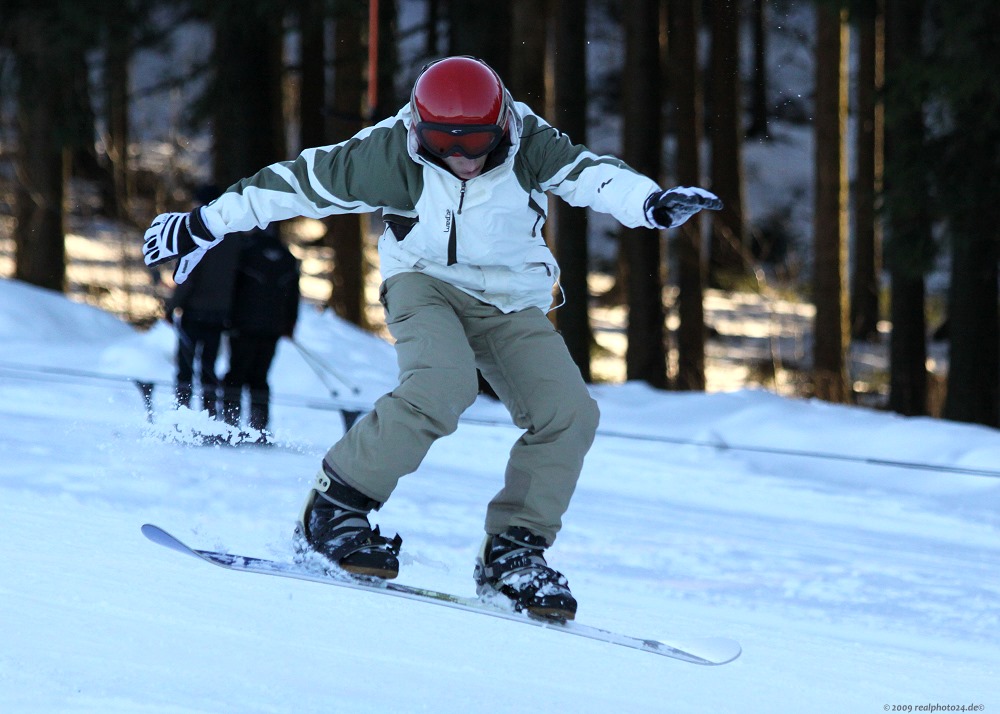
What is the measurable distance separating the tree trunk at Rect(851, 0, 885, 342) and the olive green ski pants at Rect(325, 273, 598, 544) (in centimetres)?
1343

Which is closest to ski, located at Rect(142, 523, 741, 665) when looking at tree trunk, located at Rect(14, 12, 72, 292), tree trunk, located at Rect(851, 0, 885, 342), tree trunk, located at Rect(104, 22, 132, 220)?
tree trunk, located at Rect(104, 22, 132, 220)

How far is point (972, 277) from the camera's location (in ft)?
32.5

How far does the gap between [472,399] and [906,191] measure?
23.8 feet

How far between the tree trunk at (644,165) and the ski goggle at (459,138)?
8396 millimetres

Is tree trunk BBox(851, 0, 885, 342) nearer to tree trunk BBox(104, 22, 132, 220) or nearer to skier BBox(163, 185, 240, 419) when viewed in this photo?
tree trunk BBox(104, 22, 132, 220)

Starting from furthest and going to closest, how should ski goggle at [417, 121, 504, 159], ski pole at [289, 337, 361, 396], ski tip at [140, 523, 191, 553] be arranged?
ski pole at [289, 337, 361, 396]
ski tip at [140, 523, 191, 553]
ski goggle at [417, 121, 504, 159]

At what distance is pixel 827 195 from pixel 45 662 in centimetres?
1196

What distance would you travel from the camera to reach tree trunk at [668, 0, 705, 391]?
14.1 meters

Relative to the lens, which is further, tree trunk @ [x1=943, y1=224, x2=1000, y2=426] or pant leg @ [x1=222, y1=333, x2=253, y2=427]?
tree trunk @ [x1=943, y1=224, x2=1000, y2=426]

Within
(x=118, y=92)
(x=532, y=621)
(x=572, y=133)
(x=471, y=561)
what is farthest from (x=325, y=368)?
(x=118, y=92)

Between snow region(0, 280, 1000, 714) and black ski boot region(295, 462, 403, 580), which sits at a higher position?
black ski boot region(295, 462, 403, 580)

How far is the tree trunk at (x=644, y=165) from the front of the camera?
12.0m

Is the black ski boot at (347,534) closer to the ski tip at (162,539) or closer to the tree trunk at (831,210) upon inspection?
the ski tip at (162,539)

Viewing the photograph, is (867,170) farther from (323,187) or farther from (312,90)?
(323,187)
